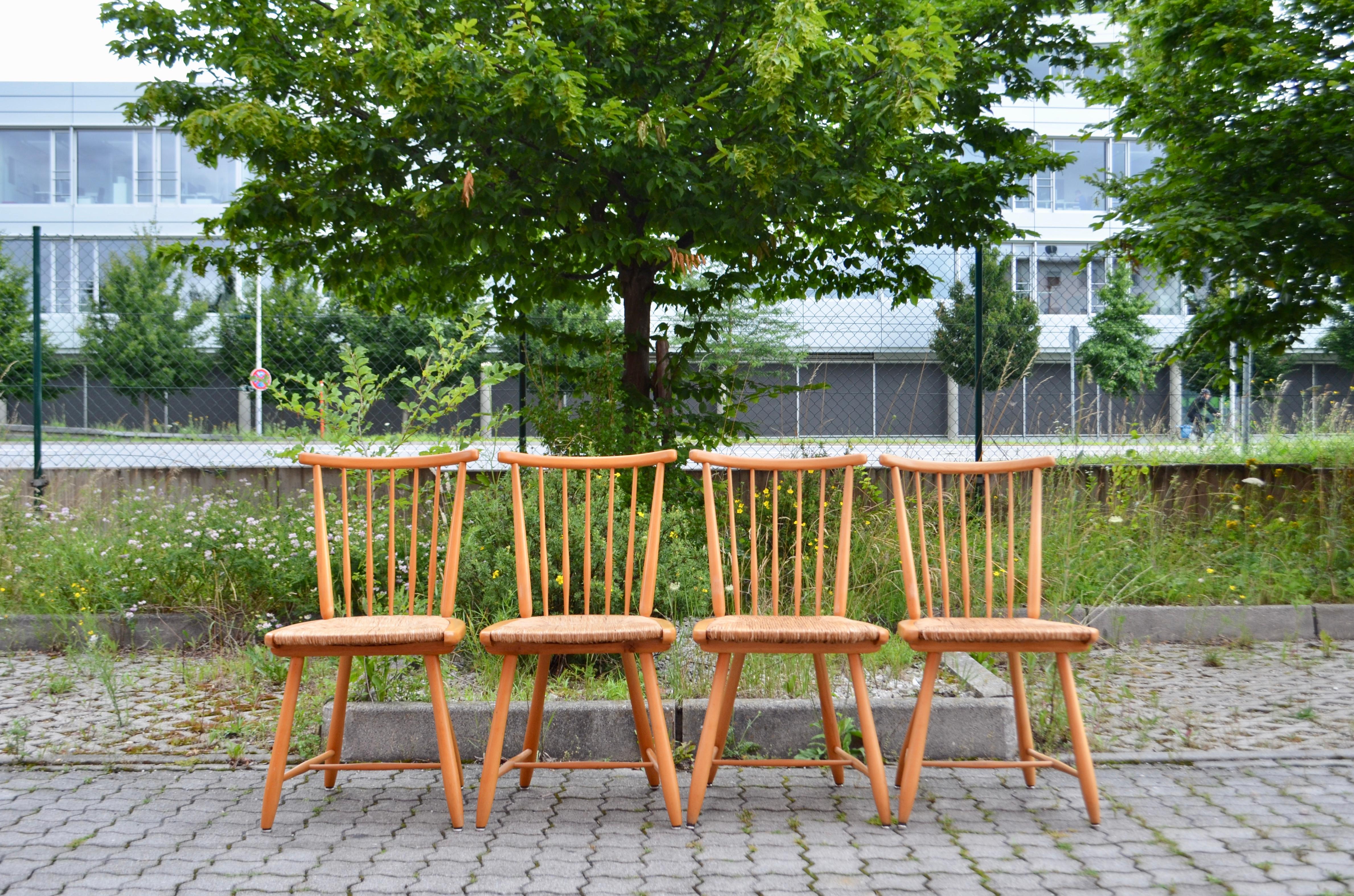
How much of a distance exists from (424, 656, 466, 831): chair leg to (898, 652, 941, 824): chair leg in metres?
1.27

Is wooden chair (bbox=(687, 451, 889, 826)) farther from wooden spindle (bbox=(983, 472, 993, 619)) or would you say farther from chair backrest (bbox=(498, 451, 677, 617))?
wooden spindle (bbox=(983, 472, 993, 619))

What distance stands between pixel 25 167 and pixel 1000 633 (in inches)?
1303

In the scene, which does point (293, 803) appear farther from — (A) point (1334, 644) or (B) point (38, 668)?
(A) point (1334, 644)

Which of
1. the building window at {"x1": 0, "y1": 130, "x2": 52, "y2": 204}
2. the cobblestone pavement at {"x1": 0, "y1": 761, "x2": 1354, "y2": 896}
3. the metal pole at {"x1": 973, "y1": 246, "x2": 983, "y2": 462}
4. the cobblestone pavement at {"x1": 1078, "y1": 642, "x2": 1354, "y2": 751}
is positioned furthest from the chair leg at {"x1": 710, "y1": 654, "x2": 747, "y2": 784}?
the building window at {"x1": 0, "y1": 130, "x2": 52, "y2": 204}

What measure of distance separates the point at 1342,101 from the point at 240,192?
19.8ft

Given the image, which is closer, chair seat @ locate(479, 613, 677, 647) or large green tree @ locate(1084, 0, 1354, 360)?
chair seat @ locate(479, 613, 677, 647)

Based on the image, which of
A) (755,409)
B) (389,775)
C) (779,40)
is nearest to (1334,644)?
(755,409)

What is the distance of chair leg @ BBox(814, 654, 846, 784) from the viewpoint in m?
3.00

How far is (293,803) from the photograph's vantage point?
115 inches

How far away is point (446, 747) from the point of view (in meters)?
2.75

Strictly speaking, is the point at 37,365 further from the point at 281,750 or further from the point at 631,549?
the point at 631,549

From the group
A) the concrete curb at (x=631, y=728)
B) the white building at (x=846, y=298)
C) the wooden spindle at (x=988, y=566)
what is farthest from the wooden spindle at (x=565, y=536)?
the white building at (x=846, y=298)

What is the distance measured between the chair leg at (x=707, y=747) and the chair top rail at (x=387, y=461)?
102 cm

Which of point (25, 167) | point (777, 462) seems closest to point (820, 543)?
point (777, 462)
